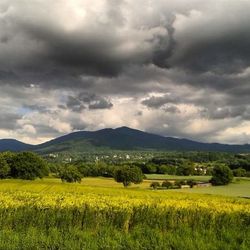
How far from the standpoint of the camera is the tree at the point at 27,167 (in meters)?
132

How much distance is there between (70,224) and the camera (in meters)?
27.0

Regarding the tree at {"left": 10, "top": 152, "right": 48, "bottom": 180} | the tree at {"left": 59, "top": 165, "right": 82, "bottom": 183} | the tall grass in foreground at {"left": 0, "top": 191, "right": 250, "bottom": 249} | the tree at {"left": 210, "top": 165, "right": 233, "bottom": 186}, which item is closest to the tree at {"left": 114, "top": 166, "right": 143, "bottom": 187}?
the tree at {"left": 59, "top": 165, "right": 82, "bottom": 183}

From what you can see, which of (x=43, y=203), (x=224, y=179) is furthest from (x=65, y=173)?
(x=43, y=203)

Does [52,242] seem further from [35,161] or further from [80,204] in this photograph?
[35,161]

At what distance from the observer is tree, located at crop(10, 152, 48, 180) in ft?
431

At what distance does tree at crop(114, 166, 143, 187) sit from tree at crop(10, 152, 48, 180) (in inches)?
945

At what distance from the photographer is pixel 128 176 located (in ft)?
448

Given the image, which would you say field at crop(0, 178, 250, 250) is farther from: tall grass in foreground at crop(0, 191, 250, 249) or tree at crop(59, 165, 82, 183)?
tree at crop(59, 165, 82, 183)

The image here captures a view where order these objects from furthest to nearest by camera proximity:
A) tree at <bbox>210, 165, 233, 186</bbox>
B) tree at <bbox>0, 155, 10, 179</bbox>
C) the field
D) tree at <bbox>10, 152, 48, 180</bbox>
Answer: tree at <bbox>210, 165, 233, 186</bbox> → tree at <bbox>10, 152, 48, 180</bbox> → tree at <bbox>0, 155, 10, 179</bbox> → the field

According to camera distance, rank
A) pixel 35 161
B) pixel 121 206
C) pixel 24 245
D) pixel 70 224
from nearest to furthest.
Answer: pixel 24 245 → pixel 70 224 → pixel 121 206 → pixel 35 161

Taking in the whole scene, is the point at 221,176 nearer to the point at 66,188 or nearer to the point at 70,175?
the point at 70,175

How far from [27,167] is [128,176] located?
3146 cm

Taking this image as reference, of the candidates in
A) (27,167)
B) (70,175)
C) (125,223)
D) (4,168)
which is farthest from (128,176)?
(125,223)

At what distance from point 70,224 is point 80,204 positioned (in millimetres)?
3198
